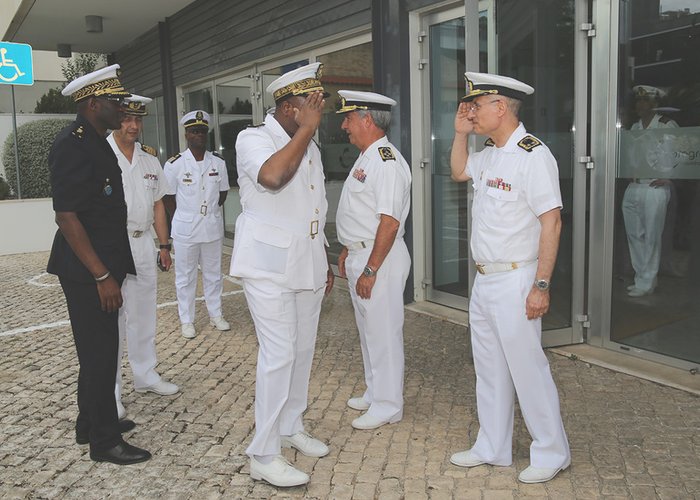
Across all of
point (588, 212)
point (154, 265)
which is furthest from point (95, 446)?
point (588, 212)

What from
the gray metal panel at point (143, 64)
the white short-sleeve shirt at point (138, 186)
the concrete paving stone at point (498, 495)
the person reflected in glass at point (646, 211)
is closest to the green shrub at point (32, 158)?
the gray metal panel at point (143, 64)

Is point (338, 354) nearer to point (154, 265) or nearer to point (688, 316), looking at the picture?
point (154, 265)

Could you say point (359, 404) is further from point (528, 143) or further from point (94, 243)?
point (528, 143)

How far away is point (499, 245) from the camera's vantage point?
9.89 feet

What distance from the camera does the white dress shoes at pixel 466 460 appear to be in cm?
326

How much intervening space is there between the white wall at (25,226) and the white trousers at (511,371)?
1086cm

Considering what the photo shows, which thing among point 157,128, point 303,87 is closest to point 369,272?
point 303,87

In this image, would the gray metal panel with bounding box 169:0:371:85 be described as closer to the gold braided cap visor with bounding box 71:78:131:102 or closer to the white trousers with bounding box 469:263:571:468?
the gold braided cap visor with bounding box 71:78:131:102

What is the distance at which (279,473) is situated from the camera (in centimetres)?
308

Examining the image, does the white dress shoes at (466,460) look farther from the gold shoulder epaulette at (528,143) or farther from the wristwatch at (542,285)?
the gold shoulder epaulette at (528,143)

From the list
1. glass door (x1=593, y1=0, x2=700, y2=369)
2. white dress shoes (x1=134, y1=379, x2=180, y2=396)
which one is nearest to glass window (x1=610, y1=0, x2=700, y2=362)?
glass door (x1=593, y1=0, x2=700, y2=369)

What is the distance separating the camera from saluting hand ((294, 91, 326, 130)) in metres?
2.82

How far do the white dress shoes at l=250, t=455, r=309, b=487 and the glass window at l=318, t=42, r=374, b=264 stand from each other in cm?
472

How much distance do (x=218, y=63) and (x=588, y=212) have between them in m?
7.01
